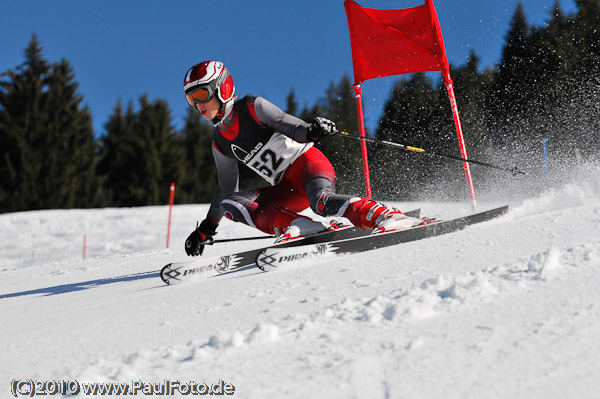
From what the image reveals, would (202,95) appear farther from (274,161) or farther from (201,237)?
(201,237)

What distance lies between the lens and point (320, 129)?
3766mm

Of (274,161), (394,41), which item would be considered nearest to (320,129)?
(274,161)

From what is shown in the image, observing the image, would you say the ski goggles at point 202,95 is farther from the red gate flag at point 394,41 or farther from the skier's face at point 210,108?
the red gate flag at point 394,41

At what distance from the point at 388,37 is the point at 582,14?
2080 cm

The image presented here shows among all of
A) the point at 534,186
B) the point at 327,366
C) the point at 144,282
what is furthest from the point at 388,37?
the point at 534,186

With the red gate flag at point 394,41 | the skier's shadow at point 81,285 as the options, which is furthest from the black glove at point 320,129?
the red gate flag at point 394,41

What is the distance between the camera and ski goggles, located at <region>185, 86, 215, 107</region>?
3908 mm

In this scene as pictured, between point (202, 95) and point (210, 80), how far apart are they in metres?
0.13

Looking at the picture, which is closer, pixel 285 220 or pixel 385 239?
pixel 385 239

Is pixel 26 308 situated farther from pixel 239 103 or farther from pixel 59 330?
pixel 239 103

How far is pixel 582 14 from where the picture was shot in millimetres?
22672

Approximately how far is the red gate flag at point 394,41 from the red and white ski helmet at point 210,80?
10.4ft

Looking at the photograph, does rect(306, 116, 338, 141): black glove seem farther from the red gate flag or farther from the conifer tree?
the conifer tree

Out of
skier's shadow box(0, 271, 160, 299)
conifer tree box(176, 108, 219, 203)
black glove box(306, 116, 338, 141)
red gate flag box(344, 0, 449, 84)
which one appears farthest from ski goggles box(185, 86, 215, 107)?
conifer tree box(176, 108, 219, 203)
